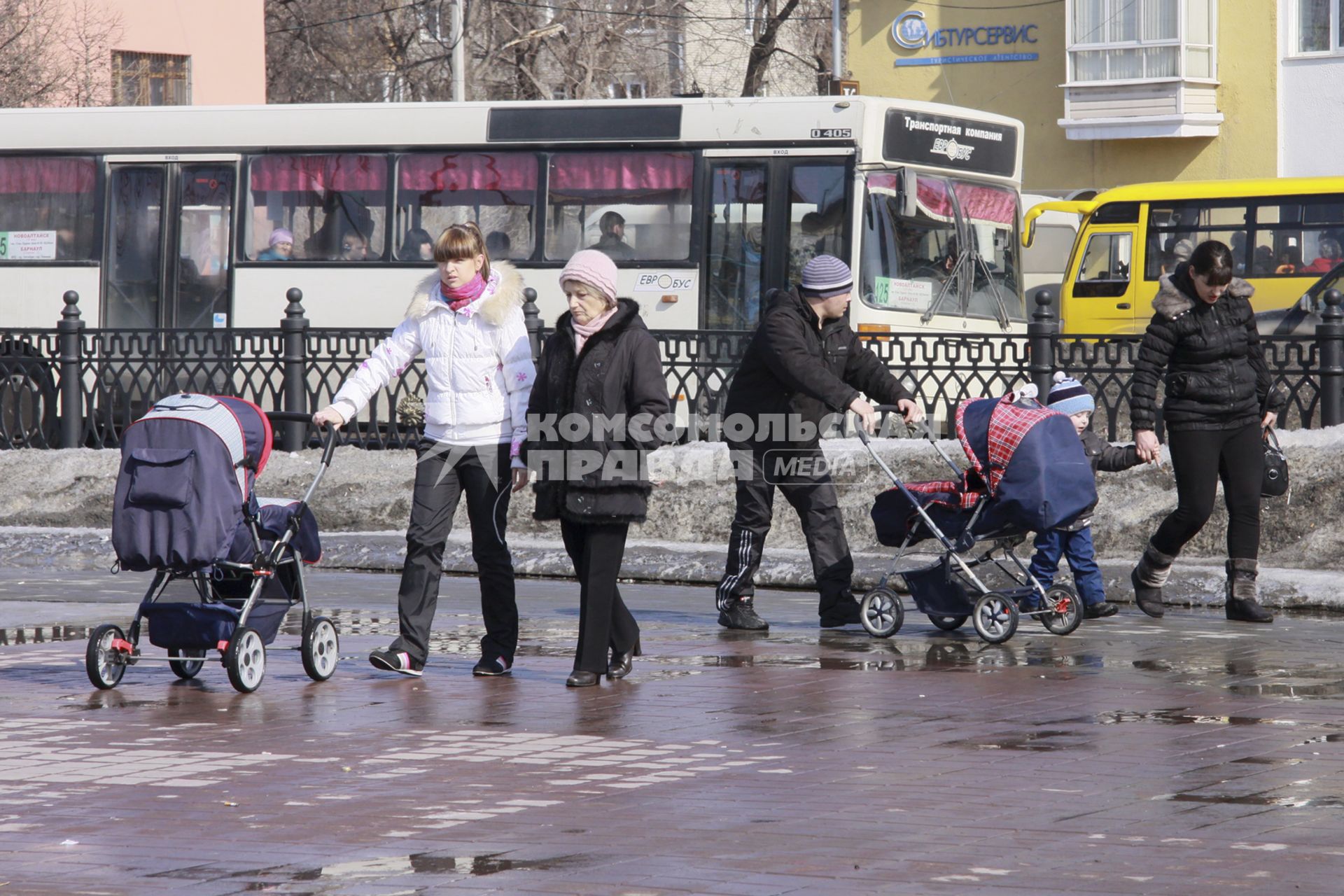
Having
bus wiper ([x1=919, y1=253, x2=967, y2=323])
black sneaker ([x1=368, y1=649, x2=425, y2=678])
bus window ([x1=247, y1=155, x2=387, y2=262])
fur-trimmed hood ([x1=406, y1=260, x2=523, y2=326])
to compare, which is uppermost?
bus window ([x1=247, y1=155, x2=387, y2=262])

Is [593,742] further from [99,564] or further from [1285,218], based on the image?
[1285,218]

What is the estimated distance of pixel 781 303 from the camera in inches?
371

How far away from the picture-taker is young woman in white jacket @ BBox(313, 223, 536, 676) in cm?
788

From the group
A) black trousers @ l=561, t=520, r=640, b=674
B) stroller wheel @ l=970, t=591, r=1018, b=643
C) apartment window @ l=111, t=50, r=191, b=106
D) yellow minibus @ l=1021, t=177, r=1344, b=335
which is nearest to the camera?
black trousers @ l=561, t=520, r=640, b=674

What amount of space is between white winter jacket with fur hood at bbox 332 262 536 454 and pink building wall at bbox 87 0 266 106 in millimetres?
28655

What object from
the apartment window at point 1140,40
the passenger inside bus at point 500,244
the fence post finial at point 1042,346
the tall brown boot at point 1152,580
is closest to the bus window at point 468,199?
the passenger inside bus at point 500,244

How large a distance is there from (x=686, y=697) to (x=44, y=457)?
9430mm

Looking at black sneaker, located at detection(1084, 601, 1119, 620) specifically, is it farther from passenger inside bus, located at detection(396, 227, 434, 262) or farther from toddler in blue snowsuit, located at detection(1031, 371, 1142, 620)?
passenger inside bus, located at detection(396, 227, 434, 262)

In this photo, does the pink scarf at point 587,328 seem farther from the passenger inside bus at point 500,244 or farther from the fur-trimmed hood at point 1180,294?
the passenger inside bus at point 500,244

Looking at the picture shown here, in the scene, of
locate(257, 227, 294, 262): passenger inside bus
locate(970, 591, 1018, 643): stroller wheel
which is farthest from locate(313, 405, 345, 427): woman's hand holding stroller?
locate(257, 227, 294, 262): passenger inside bus

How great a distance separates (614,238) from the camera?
1962cm

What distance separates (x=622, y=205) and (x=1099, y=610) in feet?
34.3

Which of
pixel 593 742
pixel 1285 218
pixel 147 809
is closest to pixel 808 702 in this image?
pixel 593 742

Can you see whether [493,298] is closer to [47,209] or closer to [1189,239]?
[47,209]
